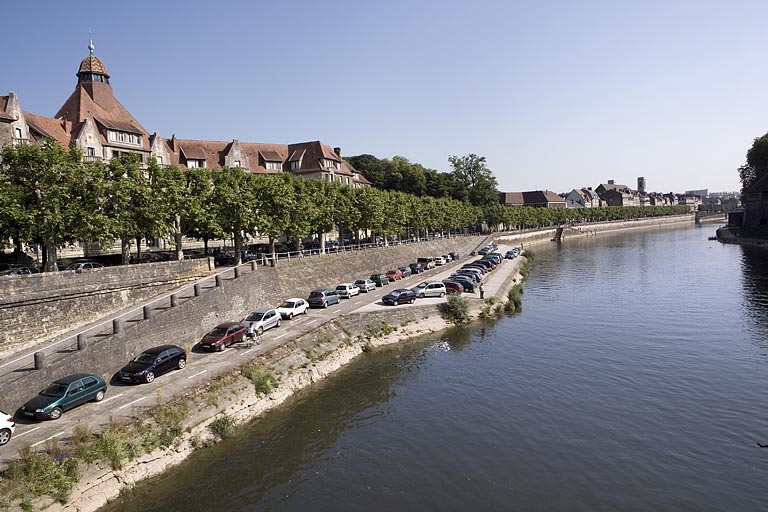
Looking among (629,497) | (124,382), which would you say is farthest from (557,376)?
(124,382)

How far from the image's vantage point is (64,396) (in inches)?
823

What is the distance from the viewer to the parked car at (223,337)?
98.6 ft

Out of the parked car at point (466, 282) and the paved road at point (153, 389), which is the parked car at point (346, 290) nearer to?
the paved road at point (153, 389)

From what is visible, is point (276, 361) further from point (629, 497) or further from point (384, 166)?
point (384, 166)

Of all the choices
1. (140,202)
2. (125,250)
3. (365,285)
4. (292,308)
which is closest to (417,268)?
(365,285)

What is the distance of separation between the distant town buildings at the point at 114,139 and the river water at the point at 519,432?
3038cm

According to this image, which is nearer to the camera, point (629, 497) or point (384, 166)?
point (629, 497)

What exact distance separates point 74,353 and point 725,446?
3113cm

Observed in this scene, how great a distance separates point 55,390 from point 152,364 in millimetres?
4529

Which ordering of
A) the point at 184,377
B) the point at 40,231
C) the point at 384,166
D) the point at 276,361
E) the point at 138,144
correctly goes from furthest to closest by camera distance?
1. the point at 384,166
2. the point at 138,144
3. the point at 40,231
4. the point at 276,361
5. the point at 184,377

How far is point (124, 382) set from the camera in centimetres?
2461

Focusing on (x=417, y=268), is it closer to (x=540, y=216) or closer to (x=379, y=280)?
(x=379, y=280)

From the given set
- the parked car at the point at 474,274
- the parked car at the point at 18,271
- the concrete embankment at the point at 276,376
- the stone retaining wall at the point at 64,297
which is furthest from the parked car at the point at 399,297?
the parked car at the point at 18,271

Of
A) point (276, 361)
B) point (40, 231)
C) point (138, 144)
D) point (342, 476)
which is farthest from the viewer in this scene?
point (138, 144)
